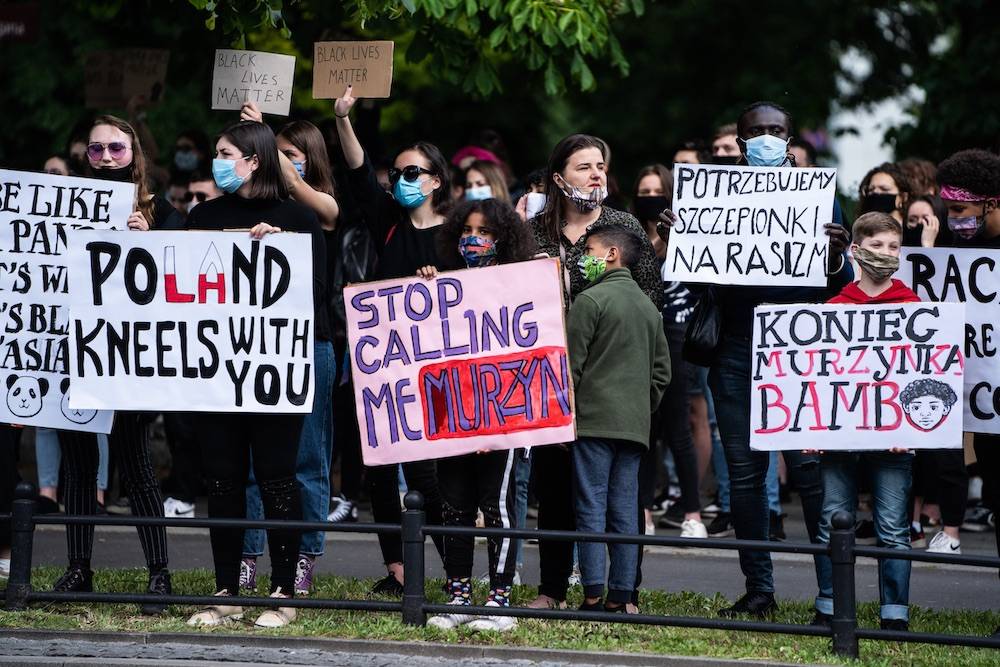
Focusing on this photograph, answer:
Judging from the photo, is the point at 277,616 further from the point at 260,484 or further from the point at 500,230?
the point at 500,230

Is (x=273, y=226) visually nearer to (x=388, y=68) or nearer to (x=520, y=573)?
(x=388, y=68)

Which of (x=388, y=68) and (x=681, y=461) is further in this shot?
(x=681, y=461)

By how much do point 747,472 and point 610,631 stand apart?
1.06 meters

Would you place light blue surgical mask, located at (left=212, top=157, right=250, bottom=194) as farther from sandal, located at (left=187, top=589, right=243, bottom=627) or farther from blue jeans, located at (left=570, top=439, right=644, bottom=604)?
blue jeans, located at (left=570, top=439, right=644, bottom=604)

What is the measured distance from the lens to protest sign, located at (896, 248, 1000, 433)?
7.26m

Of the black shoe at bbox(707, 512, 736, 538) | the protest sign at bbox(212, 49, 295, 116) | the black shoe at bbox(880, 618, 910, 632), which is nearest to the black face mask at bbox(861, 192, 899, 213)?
the black shoe at bbox(707, 512, 736, 538)

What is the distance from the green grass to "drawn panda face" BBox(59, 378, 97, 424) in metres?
0.87

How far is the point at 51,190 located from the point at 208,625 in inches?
91.0

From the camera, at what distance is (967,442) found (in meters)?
9.73

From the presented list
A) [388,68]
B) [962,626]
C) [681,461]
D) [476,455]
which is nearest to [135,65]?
[388,68]

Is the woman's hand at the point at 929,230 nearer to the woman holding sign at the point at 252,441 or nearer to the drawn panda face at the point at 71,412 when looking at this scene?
the woman holding sign at the point at 252,441

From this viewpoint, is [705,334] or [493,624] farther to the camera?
[705,334]

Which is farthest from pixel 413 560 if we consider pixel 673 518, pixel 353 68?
pixel 673 518

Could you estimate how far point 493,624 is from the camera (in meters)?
6.88
